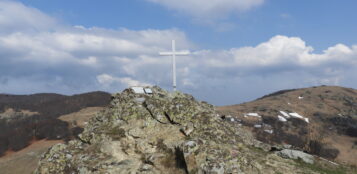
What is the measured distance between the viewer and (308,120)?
9369 centimetres

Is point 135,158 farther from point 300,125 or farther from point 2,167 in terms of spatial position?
point 300,125

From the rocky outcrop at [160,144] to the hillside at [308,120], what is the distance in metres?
43.5

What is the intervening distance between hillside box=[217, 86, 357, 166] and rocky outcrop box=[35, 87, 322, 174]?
43.5 metres

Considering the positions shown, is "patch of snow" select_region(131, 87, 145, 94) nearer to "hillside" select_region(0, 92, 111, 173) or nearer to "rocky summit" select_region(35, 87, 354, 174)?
"rocky summit" select_region(35, 87, 354, 174)

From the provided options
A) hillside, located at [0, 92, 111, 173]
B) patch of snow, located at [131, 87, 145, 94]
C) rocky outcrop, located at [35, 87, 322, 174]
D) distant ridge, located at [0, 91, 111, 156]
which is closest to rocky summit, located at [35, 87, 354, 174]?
rocky outcrop, located at [35, 87, 322, 174]

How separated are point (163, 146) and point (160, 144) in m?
0.33

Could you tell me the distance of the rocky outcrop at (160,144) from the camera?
16359mm

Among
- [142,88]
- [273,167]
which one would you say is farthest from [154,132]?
[273,167]

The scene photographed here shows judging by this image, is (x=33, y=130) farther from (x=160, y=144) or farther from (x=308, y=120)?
(x=308, y=120)

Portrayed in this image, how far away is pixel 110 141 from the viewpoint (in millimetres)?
18953

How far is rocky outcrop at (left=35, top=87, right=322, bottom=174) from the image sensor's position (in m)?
16.4

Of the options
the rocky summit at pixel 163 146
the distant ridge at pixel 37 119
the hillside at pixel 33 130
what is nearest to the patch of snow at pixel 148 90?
the rocky summit at pixel 163 146

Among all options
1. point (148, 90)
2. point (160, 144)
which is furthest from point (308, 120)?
point (160, 144)

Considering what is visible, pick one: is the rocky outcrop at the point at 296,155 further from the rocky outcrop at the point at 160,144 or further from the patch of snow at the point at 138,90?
the patch of snow at the point at 138,90
